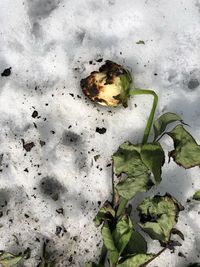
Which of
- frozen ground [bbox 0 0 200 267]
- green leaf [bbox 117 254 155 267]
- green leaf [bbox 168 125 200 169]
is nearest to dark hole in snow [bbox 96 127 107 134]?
frozen ground [bbox 0 0 200 267]

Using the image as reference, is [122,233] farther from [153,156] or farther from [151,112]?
[151,112]

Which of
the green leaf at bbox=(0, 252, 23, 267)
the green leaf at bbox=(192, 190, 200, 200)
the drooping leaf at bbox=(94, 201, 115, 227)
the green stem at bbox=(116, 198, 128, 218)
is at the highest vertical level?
the green leaf at bbox=(192, 190, 200, 200)

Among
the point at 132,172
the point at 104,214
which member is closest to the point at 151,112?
the point at 132,172

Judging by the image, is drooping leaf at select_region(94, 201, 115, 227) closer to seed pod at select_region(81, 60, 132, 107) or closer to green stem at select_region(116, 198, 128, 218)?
green stem at select_region(116, 198, 128, 218)

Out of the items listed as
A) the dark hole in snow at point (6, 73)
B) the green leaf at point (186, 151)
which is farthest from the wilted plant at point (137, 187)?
the dark hole in snow at point (6, 73)

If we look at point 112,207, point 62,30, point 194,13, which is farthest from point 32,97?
point 194,13

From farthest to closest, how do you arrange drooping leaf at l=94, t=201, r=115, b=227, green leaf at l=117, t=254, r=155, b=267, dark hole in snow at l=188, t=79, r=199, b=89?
dark hole in snow at l=188, t=79, r=199, b=89 < drooping leaf at l=94, t=201, r=115, b=227 < green leaf at l=117, t=254, r=155, b=267
